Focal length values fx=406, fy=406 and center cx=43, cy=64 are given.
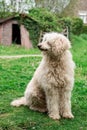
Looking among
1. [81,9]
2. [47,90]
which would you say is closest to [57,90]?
[47,90]

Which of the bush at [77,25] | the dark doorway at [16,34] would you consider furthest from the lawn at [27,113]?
the bush at [77,25]

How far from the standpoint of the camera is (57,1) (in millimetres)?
44875

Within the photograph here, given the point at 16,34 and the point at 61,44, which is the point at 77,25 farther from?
the point at 61,44

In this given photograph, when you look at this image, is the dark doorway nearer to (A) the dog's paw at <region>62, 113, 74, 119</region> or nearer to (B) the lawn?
(B) the lawn

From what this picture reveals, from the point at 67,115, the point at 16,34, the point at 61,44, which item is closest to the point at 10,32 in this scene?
the point at 16,34

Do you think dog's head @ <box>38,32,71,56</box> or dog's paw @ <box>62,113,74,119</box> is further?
dog's paw @ <box>62,113,74,119</box>

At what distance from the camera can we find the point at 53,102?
7.92 m

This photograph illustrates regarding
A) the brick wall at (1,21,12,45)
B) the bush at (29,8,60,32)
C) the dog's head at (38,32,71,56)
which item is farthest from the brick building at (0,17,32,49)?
the dog's head at (38,32,71,56)

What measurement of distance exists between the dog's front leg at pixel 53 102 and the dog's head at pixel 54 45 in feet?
2.49

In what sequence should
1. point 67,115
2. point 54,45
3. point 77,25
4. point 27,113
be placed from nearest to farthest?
1. point 54,45
2. point 67,115
3. point 27,113
4. point 77,25

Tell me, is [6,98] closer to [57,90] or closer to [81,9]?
[57,90]

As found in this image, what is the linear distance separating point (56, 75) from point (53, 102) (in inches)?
20.9

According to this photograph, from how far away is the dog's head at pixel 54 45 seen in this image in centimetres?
764

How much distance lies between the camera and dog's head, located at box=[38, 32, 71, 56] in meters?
7.64
